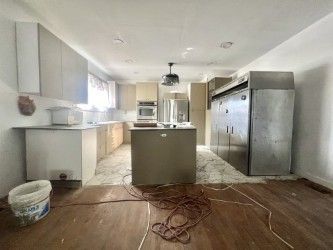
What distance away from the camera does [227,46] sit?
3.42 metres

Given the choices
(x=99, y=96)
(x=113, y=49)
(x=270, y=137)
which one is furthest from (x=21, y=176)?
(x=270, y=137)

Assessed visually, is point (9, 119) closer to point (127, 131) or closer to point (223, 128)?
point (223, 128)

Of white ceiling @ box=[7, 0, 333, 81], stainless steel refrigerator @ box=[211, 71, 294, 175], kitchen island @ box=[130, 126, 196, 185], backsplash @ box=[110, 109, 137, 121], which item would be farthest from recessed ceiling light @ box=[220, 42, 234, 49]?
backsplash @ box=[110, 109, 137, 121]

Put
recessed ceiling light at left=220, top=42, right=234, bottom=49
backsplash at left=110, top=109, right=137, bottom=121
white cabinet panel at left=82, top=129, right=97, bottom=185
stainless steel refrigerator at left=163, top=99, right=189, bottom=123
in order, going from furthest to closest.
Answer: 1. backsplash at left=110, top=109, right=137, bottom=121
2. stainless steel refrigerator at left=163, top=99, right=189, bottom=123
3. recessed ceiling light at left=220, top=42, right=234, bottom=49
4. white cabinet panel at left=82, top=129, right=97, bottom=185

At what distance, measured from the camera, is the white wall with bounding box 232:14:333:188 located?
2.46 m

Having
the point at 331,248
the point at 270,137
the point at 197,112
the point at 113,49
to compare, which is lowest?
the point at 331,248

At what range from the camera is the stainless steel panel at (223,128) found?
3811mm

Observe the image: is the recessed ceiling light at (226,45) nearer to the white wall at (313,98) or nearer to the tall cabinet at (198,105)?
the white wall at (313,98)

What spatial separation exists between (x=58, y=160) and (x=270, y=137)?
11.2ft

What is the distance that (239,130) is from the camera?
3230mm

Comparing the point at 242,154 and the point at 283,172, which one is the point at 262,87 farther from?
the point at 283,172

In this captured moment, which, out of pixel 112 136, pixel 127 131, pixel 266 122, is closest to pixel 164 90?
pixel 127 131

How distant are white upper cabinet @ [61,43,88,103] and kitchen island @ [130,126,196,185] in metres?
1.33

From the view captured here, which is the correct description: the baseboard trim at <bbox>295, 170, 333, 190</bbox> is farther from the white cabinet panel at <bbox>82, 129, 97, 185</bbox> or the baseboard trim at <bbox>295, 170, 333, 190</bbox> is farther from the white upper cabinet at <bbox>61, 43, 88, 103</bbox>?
the white upper cabinet at <bbox>61, 43, 88, 103</bbox>
